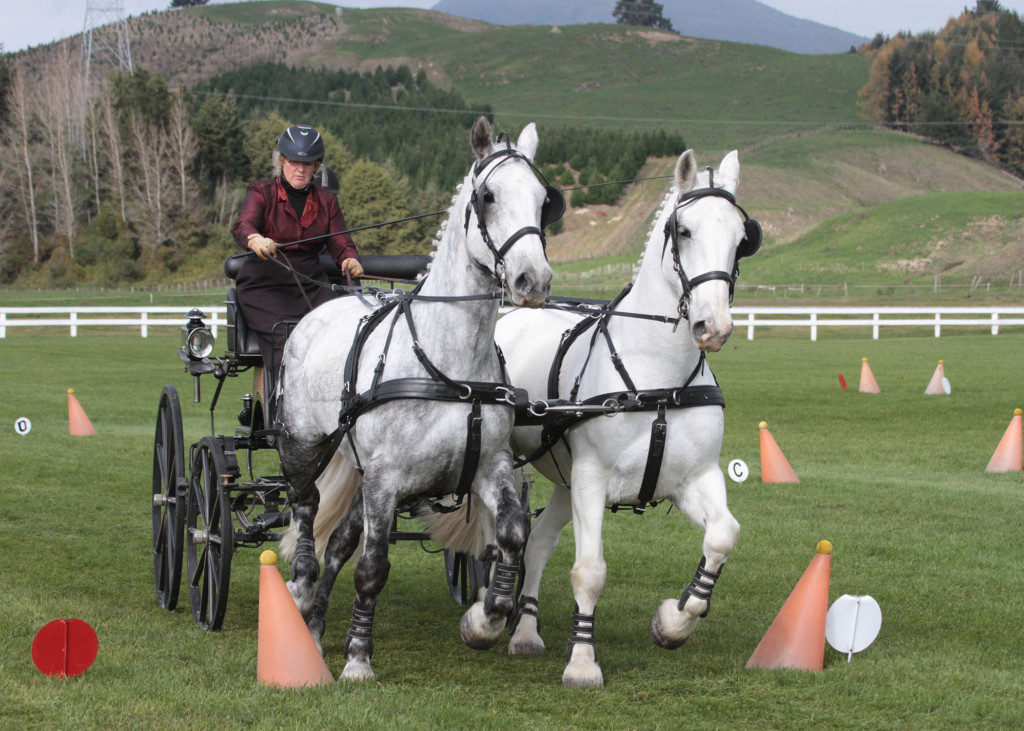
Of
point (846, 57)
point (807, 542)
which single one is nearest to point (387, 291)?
point (807, 542)

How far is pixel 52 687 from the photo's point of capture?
514cm

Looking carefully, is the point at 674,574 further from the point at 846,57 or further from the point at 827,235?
the point at 846,57

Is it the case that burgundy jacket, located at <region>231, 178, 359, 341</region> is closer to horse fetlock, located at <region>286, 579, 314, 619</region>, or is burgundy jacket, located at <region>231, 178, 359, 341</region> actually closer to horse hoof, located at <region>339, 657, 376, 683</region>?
horse fetlock, located at <region>286, 579, 314, 619</region>

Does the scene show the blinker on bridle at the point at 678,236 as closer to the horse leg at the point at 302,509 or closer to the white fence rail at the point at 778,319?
the horse leg at the point at 302,509

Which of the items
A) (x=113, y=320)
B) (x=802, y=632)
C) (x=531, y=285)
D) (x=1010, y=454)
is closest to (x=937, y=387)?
(x=1010, y=454)

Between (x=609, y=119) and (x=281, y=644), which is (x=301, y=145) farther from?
(x=609, y=119)

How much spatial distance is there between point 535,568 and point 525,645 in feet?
1.57

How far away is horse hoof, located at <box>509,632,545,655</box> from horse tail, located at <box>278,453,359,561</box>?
4.24 feet

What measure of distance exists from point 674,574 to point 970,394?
1316 centimetres

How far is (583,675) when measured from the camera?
17.7 ft

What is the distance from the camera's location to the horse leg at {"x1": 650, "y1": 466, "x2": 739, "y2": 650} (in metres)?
5.49

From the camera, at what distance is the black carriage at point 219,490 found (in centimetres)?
659

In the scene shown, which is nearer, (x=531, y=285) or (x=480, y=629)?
(x=531, y=285)

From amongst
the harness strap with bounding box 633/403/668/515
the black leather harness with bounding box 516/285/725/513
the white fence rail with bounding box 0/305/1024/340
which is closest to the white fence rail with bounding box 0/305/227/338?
the white fence rail with bounding box 0/305/1024/340
